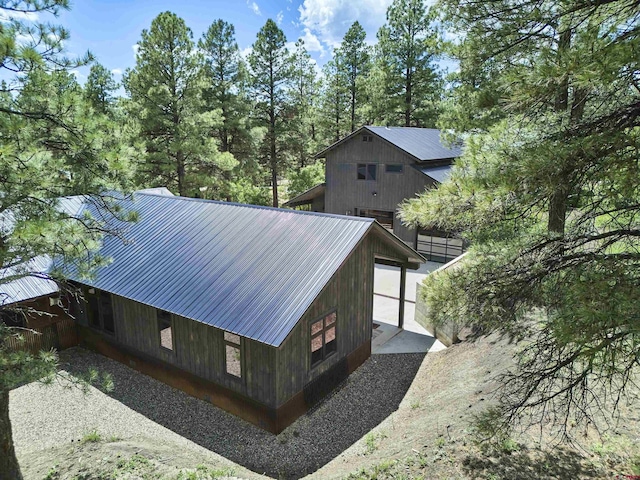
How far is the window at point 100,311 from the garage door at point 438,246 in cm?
1532

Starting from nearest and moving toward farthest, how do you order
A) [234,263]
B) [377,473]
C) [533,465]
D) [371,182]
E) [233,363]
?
1. [533,465]
2. [377,473]
3. [234,263]
4. [233,363]
5. [371,182]

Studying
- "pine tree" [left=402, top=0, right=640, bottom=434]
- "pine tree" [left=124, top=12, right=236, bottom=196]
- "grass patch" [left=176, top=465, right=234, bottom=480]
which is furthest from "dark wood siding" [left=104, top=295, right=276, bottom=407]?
"pine tree" [left=124, top=12, right=236, bottom=196]

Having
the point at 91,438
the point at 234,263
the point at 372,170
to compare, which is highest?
the point at 372,170

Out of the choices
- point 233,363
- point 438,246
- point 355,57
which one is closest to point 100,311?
point 233,363

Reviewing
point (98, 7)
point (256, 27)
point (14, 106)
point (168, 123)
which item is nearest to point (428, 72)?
point (256, 27)

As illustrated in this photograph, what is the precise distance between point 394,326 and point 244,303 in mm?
7179

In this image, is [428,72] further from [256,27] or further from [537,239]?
[537,239]

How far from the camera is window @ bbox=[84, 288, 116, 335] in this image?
12.0 m

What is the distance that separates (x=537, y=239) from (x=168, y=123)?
2181 centimetres

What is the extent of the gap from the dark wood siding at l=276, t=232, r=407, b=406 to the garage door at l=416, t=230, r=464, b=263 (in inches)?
371

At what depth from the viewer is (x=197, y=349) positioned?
9.88 m

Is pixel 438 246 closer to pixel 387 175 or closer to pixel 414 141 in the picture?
pixel 387 175

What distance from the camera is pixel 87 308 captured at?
41.1ft

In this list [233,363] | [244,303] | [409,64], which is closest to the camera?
[244,303]
